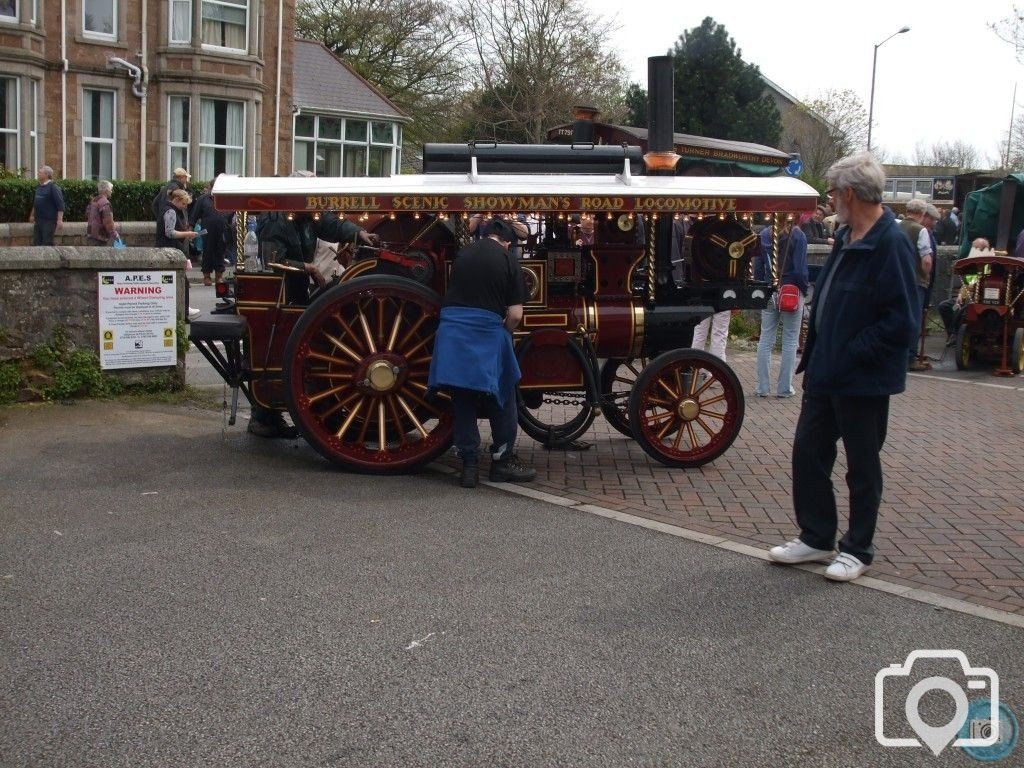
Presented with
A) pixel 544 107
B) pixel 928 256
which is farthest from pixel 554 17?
pixel 928 256

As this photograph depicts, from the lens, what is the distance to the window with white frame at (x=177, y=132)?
96.7 ft

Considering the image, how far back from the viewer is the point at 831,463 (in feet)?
19.4

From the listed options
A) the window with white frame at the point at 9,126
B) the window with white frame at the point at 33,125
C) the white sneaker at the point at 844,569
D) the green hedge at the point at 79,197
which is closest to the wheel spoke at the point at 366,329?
the white sneaker at the point at 844,569

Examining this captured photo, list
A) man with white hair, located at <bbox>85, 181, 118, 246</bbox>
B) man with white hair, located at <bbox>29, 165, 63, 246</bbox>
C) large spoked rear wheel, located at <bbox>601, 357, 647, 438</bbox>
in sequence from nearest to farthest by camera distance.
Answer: large spoked rear wheel, located at <bbox>601, 357, 647, 438</bbox>, man with white hair, located at <bbox>85, 181, 118, 246</bbox>, man with white hair, located at <bbox>29, 165, 63, 246</bbox>

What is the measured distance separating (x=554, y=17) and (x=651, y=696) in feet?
127

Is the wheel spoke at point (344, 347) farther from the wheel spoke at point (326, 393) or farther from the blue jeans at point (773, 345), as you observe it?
the blue jeans at point (773, 345)

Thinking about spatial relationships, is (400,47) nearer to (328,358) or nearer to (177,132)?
(177,132)

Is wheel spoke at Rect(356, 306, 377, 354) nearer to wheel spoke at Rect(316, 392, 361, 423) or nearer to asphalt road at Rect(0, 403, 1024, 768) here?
wheel spoke at Rect(316, 392, 361, 423)

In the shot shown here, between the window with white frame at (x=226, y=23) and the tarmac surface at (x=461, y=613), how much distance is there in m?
23.5

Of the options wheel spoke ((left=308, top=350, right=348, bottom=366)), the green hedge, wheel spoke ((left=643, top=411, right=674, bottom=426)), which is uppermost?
the green hedge

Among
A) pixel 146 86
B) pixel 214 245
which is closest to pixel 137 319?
pixel 214 245

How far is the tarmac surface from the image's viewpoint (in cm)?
395

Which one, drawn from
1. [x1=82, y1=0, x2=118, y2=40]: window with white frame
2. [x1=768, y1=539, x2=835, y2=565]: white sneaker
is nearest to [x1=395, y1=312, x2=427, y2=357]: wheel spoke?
[x1=768, y1=539, x2=835, y2=565]: white sneaker

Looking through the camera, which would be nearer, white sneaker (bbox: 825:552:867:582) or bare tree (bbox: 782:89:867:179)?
white sneaker (bbox: 825:552:867:582)
